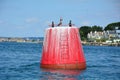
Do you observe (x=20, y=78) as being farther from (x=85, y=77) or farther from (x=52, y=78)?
(x=85, y=77)

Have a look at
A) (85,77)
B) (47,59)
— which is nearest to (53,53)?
(47,59)

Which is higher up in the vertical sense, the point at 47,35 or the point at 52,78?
the point at 47,35

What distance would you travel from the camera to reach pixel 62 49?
28766 mm

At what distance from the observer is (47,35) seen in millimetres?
29688

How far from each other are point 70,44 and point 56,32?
122cm

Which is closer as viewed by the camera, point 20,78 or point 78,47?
point 20,78

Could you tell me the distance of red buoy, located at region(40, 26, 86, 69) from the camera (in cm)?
2877

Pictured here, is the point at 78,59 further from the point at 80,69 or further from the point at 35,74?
the point at 35,74

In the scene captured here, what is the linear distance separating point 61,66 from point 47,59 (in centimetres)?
109

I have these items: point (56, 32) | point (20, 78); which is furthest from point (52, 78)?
point (56, 32)

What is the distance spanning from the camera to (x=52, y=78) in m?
26.2

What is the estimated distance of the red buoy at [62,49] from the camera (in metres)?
28.8

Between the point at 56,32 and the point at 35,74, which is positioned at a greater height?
the point at 56,32

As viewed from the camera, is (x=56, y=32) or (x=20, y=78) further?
(x=56, y=32)
